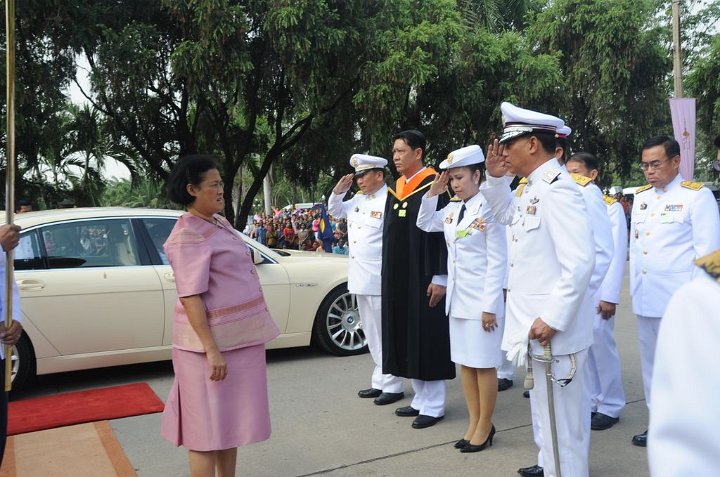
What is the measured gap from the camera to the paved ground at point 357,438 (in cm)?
398

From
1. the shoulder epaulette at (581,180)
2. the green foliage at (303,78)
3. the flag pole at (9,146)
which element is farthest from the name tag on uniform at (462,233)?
the green foliage at (303,78)

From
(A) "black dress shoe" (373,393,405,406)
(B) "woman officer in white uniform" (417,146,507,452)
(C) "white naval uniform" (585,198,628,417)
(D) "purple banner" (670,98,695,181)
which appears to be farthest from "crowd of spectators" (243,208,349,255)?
(B) "woman officer in white uniform" (417,146,507,452)

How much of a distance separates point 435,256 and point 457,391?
4.79 feet

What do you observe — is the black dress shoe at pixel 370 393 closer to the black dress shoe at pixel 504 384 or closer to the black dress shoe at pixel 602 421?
the black dress shoe at pixel 504 384

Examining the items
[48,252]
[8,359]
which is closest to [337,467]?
[8,359]

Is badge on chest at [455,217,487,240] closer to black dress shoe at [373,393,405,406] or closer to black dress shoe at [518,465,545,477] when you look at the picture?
black dress shoe at [518,465,545,477]

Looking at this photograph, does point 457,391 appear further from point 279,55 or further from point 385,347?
point 279,55

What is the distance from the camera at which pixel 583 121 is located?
21969 mm

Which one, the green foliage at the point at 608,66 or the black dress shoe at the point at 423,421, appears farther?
the green foliage at the point at 608,66

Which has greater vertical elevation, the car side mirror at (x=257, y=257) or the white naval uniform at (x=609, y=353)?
the car side mirror at (x=257, y=257)

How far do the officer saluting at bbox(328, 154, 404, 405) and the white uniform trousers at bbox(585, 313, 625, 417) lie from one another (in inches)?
58.4

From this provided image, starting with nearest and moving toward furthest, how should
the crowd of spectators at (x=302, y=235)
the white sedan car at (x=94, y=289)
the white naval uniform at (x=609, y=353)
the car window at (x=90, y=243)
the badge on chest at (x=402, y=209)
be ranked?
the white naval uniform at (x=609, y=353) < the badge on chest at (x=402, y=209) < the white sedan car at (x=94, y=289) < the car window at (x=90, y=243) < the crowd of spectators at (x=302, y=235)

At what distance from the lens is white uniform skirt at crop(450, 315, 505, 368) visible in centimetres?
407

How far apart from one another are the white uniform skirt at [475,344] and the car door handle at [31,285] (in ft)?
11.0
